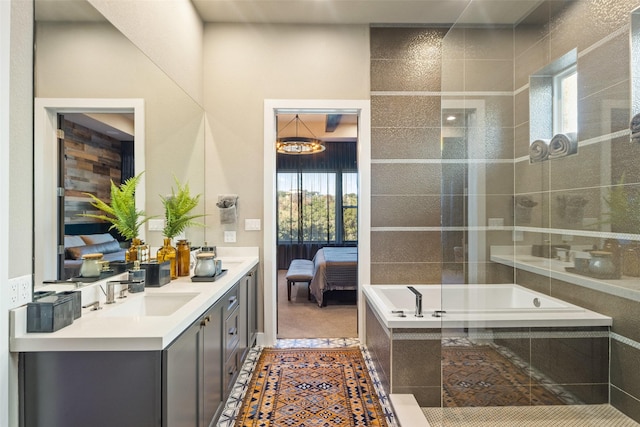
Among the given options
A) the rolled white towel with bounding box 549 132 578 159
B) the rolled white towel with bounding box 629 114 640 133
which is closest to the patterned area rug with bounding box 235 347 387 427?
the rolled white towel with bounding box 549 132 578 159

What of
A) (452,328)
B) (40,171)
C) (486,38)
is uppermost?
(486,38)

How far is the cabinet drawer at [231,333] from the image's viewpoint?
2.12m

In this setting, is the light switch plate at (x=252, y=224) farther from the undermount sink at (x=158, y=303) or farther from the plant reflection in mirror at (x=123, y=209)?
the undermount sink at (x=158, y=303)

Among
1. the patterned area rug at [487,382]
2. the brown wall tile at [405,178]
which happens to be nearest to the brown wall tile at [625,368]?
the patterned area rug at [487,382]

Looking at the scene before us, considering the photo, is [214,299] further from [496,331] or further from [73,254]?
[496,331]

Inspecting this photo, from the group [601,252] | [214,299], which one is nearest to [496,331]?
[601,252]

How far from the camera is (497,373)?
6.73 ft

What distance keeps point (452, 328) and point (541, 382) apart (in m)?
0.58

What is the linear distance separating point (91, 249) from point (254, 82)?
2214 mm

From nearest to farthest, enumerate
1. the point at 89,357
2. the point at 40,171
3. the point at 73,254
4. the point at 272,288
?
1. the point at 89,357
2. the point at 40,171
3. the point at 73,254
4. the point at 272,288

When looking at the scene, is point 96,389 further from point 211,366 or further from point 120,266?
point 120,266

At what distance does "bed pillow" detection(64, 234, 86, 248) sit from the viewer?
5.02 feet

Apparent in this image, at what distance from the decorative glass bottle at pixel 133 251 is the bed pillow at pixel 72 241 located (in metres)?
0.35

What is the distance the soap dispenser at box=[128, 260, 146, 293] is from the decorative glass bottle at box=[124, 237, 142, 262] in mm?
112
